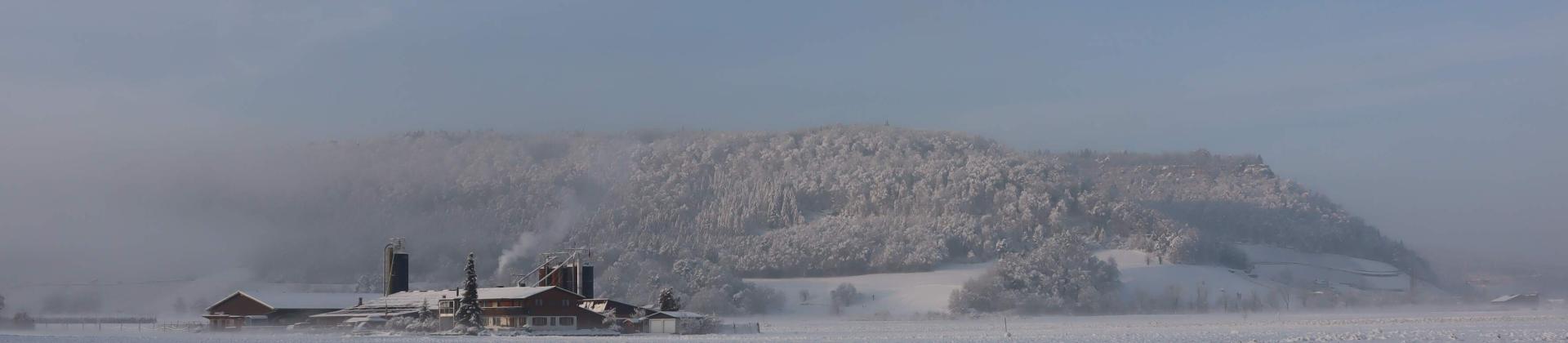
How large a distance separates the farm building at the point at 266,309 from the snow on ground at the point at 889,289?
48.8 metres

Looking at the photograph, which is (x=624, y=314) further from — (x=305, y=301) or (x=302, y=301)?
(x=302, y=301)

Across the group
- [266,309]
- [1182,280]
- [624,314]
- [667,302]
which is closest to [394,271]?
[266,309]

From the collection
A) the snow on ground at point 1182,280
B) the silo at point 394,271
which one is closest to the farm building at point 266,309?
the silo at point 394,271

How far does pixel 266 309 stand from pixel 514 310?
15.9 metres

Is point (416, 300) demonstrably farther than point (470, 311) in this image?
Yes

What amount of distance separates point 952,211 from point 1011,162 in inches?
574

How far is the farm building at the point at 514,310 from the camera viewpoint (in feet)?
260

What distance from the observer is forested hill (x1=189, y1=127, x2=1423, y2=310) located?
502ft

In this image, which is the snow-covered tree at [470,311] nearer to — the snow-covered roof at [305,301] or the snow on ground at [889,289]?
the snow-covered roof at [305,301]

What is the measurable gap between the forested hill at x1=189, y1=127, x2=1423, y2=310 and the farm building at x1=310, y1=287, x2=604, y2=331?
159 ft

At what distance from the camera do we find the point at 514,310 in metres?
79.4

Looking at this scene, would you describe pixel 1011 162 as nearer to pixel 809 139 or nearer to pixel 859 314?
pixel 809 139

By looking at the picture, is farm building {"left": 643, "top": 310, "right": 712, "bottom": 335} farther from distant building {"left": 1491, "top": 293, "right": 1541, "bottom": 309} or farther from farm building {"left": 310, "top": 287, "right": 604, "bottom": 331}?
distant building {"left": 1491, "top": 293, "right": 1541, "bottom": 309}

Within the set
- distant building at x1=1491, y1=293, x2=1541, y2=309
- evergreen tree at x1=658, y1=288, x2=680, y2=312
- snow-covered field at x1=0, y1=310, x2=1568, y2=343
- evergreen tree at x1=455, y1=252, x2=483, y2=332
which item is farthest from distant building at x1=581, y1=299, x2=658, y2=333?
distant building at x1=1491, y1=293, x2=1541, y2=309
